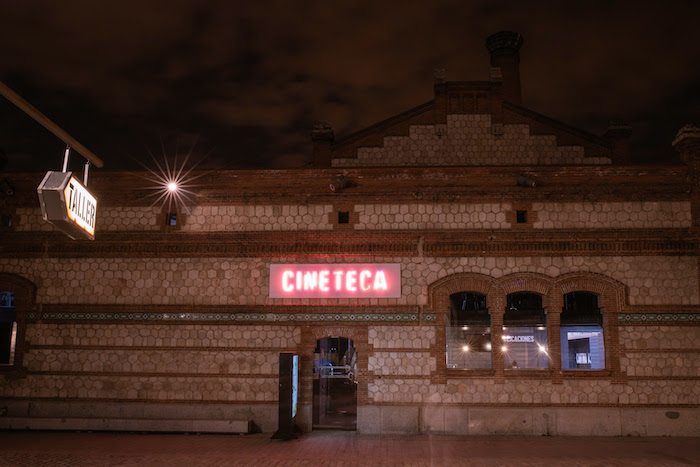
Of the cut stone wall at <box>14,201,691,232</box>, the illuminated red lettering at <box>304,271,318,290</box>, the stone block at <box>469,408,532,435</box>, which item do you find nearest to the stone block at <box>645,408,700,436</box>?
the stone block at <box>469,408,532,435</box>

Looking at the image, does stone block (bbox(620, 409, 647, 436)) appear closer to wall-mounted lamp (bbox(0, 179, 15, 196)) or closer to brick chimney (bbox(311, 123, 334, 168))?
brick chimney (bbox(311, 123, 334, 168))

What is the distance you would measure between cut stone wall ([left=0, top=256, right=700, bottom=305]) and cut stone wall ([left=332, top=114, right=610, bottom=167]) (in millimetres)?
3950

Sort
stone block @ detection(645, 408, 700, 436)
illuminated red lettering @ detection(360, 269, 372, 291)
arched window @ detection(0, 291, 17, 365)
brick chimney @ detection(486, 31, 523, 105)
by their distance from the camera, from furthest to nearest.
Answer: arched window @ detection(0, 291, 17, 365), brick chimney @ detection(486, 31, 523, 105), illuminated red lettering @ detection(360, 269, 372, 291), stone block @ detection(645, 408, 700, 436)

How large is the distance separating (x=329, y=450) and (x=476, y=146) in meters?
10.3

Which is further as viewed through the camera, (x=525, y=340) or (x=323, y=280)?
(x=525, y=340)

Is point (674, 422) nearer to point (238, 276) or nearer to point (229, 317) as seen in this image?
point (229, 317)

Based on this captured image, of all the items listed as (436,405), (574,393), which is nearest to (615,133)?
(574,393)

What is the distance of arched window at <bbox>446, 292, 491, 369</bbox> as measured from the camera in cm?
1598

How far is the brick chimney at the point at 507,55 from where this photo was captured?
22.8 metres

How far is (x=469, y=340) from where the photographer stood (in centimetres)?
1716

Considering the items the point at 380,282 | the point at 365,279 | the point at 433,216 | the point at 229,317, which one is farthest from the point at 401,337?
the point at 229,317

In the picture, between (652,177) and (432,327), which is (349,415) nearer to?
(432,327)

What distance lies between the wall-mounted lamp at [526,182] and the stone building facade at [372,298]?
88 millimetres

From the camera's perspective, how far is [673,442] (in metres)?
13.0
